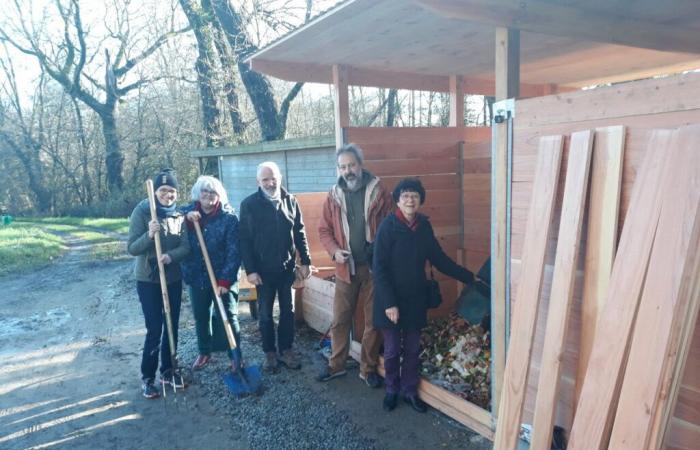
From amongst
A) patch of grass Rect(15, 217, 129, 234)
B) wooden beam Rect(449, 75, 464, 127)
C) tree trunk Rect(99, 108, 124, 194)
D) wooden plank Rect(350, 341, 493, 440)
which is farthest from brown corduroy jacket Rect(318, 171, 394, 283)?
tree trunk Rect(99, 108, 124, 194)

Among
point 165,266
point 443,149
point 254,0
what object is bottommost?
point 165,266

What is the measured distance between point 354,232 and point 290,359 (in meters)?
1.44

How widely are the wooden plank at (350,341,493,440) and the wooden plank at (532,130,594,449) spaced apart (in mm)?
850

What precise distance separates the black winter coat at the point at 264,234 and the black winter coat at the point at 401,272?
41.3 inches

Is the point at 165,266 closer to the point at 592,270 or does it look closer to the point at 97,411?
the point at 97,411

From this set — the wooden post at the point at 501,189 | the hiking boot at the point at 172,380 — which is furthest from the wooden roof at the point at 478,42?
the hiking boot at the point at 172,380

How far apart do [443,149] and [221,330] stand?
282cm

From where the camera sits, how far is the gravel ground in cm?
330

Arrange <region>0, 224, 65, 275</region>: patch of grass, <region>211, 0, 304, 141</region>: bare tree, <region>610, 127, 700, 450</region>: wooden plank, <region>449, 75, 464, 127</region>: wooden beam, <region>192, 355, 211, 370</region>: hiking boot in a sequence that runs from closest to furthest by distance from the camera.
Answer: <region>610, 127, 700, 450</region>: wooden plank → <region>192, 355, 211, 370</region>: hiking boot → <region>449, 75, 464, 127</region>: wooden beam → <region>0, 224, 65, 275</region>: patch of grass → <region>211, 0, 304, 141</region>: bare tree

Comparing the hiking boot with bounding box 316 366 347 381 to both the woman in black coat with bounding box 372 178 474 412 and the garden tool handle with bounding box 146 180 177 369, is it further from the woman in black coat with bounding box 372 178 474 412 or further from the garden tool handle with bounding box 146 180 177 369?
the garden tool handle with bounding box 146 180 177 369

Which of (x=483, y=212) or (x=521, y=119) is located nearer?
(x=521, y=119)

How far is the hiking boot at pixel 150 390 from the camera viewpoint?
403cm

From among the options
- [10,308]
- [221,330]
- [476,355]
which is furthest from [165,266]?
[10,308]

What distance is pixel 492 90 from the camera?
18.1ft
